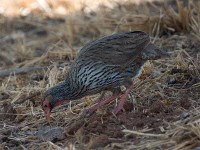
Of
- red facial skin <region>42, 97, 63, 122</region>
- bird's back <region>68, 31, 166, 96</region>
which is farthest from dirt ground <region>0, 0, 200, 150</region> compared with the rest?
bird's back <region>68, 31, 166, 96</region>

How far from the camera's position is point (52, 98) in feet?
19.9

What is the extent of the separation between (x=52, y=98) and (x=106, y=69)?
1.87 feet

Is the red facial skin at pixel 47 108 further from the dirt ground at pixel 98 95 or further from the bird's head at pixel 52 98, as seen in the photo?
the dirt ground at pixel 98 95

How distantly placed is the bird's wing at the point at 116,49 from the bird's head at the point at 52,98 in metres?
0.33

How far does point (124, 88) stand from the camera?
269 inches

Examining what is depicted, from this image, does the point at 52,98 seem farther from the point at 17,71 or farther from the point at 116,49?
the point at 17,71

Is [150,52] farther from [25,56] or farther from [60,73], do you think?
[25,56]

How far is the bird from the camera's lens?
238 inches

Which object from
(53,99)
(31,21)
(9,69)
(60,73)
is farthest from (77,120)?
(31,21)

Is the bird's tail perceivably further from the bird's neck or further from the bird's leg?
the bird's neck

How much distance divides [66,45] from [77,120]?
2.88 meters

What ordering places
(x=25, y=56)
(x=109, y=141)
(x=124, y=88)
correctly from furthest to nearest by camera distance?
(x=25, y=56), (x=124, y=88), (x=109, y=141)

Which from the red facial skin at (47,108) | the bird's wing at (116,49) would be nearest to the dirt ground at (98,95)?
the red facial skin at (47,108)

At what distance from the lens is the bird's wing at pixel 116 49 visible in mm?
6152
